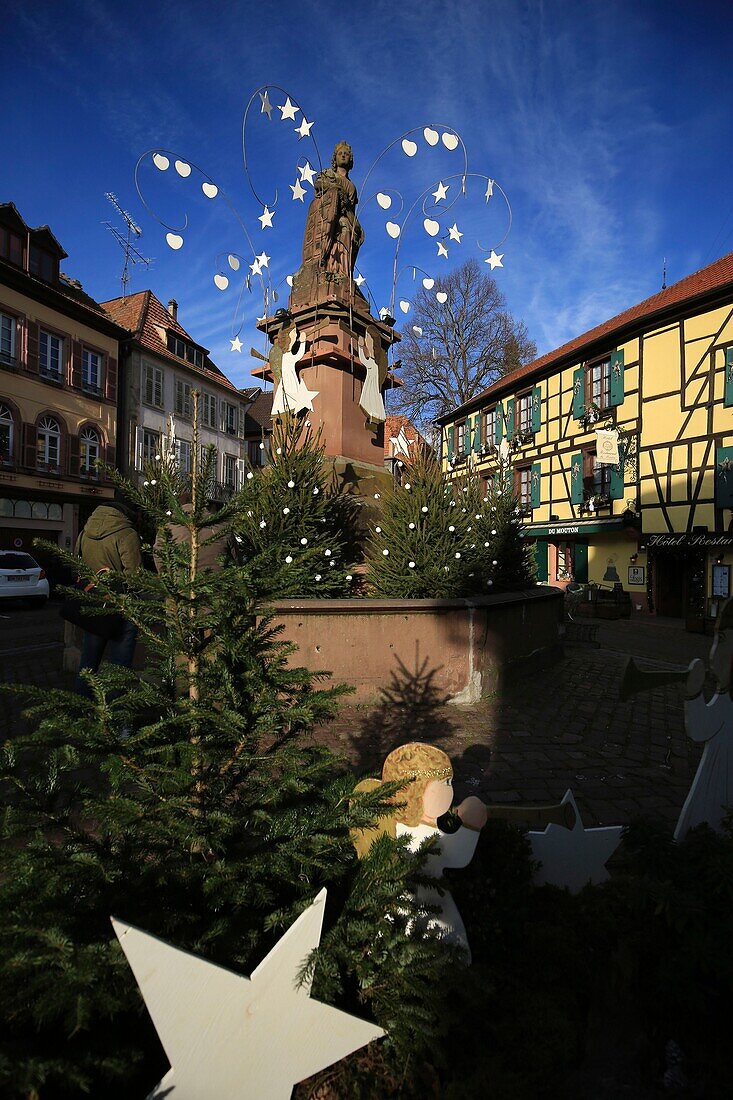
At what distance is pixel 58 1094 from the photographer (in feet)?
3.32

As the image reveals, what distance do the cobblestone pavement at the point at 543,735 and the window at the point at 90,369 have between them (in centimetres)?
1875

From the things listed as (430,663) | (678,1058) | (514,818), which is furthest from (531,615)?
(678,1058)

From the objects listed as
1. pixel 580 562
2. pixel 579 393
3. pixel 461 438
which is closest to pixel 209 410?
pixel 461 438

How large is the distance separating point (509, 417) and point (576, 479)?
216 inches

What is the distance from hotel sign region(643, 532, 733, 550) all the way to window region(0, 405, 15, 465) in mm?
22141

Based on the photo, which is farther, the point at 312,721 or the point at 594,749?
the point at 594,749

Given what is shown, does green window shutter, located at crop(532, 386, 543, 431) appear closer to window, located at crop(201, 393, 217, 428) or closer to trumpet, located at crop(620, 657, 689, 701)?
window, located at crop(201, 393, 217, 428)

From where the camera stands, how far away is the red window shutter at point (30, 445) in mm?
20141

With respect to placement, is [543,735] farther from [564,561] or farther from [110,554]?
[564,561]

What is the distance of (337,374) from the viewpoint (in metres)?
7.91

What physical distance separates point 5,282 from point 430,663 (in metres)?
22.3

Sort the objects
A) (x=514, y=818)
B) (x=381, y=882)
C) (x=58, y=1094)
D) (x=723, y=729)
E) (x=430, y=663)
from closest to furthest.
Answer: (x=58, y=1094), (x=381, y=882), (x=514, y=818), (x=723, y=729), (x=430, y=663)

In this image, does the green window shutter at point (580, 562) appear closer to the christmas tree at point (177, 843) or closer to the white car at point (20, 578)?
the white car at point (20, 578)

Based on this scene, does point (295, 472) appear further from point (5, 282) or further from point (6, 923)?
point (5, 282)
